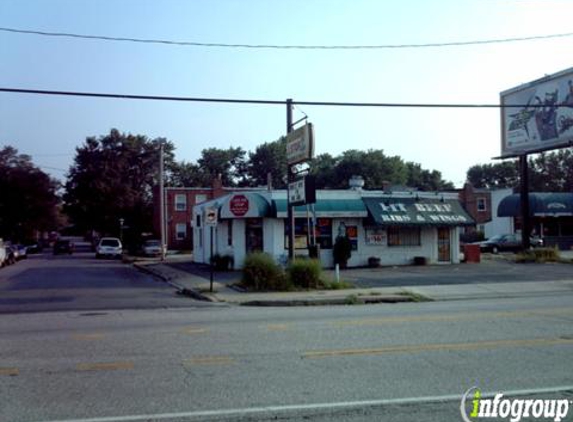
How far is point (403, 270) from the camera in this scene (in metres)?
31.0

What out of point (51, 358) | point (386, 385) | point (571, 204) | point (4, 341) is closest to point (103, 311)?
point (4, 341)

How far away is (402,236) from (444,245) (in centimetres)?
282

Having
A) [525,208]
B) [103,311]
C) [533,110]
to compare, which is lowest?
[103,311]

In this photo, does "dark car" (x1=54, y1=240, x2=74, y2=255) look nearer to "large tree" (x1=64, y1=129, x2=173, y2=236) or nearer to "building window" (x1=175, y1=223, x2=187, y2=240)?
"large tree" (x1=64, y1=129, x2=173, y2=236)

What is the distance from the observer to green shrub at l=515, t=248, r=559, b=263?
3512cm

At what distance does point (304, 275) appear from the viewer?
22141 mm

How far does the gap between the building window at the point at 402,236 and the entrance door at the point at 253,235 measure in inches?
273

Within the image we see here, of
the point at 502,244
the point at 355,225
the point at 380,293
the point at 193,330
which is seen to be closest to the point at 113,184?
the point at 502,244

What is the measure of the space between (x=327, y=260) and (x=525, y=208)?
1366 cm

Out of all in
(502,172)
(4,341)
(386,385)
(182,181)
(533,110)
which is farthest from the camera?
(502,172)

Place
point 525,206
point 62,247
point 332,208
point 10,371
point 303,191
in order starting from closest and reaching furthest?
point 10,371 → point 303,191 → point 332,208 → point 525,206 → point 62,247

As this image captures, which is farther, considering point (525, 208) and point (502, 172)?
point (502, 172)

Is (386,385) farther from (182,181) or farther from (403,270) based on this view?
(182,181)

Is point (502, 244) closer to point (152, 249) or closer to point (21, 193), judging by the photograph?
point (152, 249)
